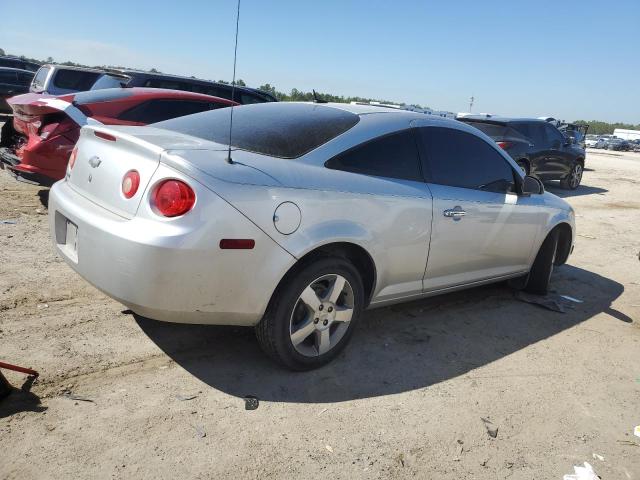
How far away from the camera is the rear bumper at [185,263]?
257 cm

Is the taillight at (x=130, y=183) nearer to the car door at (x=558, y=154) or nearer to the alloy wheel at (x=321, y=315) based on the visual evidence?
the alloy wheel at (x=321, y=315)

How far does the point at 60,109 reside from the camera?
224 inches

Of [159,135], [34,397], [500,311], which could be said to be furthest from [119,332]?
[500,311]

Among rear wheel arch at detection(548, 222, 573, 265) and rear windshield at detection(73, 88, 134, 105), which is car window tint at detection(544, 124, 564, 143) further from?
rear windshield at detection(73, 88, 134, 105)

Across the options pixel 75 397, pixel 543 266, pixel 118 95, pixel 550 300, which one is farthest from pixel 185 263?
pixel 118 95

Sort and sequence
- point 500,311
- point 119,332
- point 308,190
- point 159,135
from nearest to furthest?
1. point 308,190
2. point 159,135
3. point 119,332
4. point 500,311

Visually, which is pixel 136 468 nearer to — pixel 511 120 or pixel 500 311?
pixel 500 311

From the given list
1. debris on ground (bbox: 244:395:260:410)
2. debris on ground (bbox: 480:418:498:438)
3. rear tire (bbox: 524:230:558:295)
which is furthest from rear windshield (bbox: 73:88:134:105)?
debris on ground (bbox: 480:418:498:438)

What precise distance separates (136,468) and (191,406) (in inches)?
20.7

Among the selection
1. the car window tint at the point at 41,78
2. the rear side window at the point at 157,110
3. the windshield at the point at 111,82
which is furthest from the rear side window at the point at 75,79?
the rear side window at the point at 157,110

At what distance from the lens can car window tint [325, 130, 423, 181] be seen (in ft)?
10.9

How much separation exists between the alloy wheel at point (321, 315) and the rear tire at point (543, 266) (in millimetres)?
2565

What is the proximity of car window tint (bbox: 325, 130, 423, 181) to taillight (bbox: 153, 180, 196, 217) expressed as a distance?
0.92m

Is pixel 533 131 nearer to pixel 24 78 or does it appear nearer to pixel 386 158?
pixel 386 158
